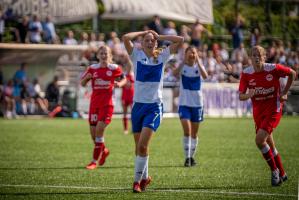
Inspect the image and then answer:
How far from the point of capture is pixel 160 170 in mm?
15352

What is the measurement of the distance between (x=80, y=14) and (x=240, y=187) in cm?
2472

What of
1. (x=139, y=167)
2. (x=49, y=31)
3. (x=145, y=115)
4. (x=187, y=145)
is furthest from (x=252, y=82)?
(x=49, y=31)

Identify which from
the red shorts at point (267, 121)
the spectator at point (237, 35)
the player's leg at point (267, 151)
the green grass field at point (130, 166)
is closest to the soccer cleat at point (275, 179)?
the player's leg at point (267, 151)

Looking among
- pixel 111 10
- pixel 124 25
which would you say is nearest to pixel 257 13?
pixel 124 25

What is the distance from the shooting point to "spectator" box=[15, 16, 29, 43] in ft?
109

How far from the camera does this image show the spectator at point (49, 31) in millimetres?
33562

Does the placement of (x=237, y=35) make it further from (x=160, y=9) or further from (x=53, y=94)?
(x=53, y=94)

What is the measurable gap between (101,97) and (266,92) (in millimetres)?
3984

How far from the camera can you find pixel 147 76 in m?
12.7

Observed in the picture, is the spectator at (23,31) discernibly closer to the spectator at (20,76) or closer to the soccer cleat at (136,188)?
the spectator at (20,76)

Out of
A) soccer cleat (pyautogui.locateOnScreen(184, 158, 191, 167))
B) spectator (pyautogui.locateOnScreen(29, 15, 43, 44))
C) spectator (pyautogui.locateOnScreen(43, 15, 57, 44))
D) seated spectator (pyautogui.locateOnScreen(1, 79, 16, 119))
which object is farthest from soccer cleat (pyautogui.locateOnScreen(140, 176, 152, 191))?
spectator (pyautogui.locateOnScreen(43, 15, 57, 44))

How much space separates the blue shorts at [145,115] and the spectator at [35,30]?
2080cm

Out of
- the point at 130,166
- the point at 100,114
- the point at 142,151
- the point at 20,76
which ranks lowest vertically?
the point at 20,76

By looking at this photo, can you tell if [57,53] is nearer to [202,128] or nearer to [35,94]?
[35,94]
